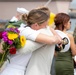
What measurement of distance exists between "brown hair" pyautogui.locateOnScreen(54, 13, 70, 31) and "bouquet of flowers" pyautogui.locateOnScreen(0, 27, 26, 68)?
0.75 m

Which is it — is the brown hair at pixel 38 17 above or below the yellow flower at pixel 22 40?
above

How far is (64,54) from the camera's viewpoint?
224cm

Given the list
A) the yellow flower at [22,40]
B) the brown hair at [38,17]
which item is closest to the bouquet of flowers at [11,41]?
the yellow flower at [22,40]

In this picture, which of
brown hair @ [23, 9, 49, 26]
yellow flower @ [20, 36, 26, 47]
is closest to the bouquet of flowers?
yellow flower @ [20, 36, 26, 47]

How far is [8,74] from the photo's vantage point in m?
1.56

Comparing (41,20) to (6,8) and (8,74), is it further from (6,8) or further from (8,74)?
(6,8)

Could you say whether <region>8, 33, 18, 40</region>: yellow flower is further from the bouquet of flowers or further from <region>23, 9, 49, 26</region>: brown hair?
<region>23, 9, 49, 26</region>: brown hair

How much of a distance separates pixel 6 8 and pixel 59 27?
66.9 inches

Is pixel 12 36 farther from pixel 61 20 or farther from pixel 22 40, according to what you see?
pixel 61 20

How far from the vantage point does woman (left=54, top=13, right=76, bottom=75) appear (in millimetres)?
2168

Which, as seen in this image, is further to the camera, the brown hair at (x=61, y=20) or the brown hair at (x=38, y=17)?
the brown hair at (x=61, y=20)

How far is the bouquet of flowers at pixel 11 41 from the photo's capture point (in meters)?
1.48

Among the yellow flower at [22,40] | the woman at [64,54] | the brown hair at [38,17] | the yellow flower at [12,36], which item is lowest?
the woman at [64,54]

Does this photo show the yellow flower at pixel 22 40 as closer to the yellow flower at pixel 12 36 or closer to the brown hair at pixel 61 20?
the yellow flower at pixel 12 36
